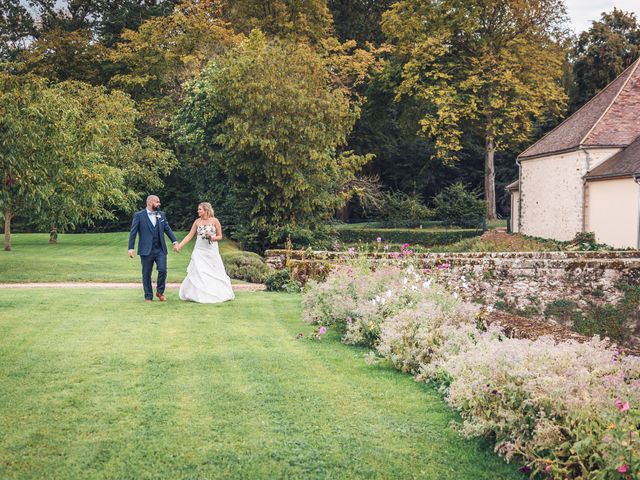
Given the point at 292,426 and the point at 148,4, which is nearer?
the point at 292,426

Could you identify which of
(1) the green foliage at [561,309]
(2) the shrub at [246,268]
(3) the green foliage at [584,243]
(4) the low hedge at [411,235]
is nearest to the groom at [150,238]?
(2) the shrub at [246,268]

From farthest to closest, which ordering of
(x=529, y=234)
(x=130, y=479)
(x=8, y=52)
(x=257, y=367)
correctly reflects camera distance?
(x=8, y=52) < (x=529, y=234) < (x=257, y=367) < (x=130, y=479)

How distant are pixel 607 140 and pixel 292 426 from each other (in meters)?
25.2

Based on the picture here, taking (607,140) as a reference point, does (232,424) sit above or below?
below

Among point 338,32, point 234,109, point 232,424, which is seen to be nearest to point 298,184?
point 234,109

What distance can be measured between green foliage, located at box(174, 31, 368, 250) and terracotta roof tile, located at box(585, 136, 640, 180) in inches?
370

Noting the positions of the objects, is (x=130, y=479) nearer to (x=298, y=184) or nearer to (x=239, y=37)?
(x=298, y=184)

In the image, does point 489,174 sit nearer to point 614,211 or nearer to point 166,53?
point 614,211

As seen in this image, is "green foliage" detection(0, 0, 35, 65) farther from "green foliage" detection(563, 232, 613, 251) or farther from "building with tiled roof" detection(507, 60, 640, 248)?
"green foliage" detection(563, 232, 613, 251)

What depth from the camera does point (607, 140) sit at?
88.7 ft

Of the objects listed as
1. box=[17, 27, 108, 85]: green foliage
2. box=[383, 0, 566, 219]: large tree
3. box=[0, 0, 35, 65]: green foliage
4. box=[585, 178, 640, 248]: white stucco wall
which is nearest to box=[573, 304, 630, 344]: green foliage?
box=[585, 178, 640, 248]: white stucco wall

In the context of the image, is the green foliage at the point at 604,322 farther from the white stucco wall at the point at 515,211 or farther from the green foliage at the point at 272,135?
the white stucco wall at the point at 515,211

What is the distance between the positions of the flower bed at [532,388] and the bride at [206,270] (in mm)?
4552

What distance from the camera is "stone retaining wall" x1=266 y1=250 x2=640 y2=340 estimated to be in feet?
53.3
